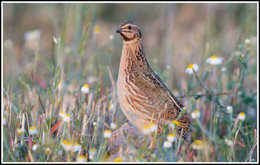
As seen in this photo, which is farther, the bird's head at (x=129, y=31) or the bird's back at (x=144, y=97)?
the bird's head at (x=129, y=31)

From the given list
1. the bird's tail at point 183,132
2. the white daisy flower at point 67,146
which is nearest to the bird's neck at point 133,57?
the bird's tail at point 183,132

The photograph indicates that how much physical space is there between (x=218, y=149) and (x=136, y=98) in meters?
1.08

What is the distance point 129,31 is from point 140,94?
82 centimetres

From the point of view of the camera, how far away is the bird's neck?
195 inches

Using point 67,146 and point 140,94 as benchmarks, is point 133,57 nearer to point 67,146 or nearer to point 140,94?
point 140,94

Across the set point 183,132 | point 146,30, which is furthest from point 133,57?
point 146,30

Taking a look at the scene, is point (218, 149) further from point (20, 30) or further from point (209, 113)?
point (20, 30)

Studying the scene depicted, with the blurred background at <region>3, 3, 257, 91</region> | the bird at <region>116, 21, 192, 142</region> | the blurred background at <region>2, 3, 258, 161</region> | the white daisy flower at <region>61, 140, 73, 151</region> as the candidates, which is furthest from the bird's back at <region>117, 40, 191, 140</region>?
the blurred background at <region>3, 3, 257, 91</region>

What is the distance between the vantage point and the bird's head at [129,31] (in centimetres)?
493

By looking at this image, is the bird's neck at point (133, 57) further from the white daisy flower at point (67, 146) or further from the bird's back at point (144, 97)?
the white daisy flower at point (67, 146)

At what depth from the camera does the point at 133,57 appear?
4.99 meters

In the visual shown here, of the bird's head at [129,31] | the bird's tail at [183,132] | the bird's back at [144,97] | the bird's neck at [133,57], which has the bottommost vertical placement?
the bird's tail at [183,132]

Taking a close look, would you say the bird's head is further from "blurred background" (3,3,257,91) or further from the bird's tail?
"blurred background" (3,3,257,91)

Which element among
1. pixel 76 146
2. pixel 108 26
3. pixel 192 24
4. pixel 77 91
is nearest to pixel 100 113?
pixel 77 91
